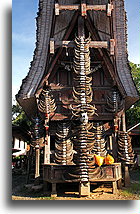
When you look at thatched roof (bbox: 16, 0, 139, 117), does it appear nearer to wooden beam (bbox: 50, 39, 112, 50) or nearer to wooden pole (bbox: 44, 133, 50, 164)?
wooden beam (bbox: 50, 39, 112, 50)

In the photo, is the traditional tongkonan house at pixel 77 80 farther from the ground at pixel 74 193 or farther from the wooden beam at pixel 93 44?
the ground at pixel 74 193

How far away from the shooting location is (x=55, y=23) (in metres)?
9.02

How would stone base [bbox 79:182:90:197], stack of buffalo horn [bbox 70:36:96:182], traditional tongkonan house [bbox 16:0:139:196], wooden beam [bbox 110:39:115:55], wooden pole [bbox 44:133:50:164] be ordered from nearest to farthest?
stack of buffalo horn [bbox 70:36:96:182] < stone base [bbox 79:182:90:197] < traditional tongkonan house [bbox 16:0:139:196] < wooden beam [bbox 110:39:115:55] < wooden pole [bbox 44:133:50:164]

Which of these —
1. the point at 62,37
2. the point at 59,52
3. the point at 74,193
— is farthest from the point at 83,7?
the point at 74,193

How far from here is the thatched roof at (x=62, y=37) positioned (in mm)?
8875

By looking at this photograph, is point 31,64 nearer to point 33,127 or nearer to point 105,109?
point 33,127

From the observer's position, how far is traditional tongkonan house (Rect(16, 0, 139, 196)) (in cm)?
805

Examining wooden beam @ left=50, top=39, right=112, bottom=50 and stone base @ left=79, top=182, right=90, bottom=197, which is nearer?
stone base @ left=79, top=182, right=90, bottom=197

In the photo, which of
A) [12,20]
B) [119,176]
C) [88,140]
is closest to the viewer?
[12,20]

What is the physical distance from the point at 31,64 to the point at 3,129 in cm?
411

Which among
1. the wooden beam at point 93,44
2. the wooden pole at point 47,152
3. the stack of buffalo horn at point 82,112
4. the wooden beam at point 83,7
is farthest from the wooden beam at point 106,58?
the wooden pole at point 47,152

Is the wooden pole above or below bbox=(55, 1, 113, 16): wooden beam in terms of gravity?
below

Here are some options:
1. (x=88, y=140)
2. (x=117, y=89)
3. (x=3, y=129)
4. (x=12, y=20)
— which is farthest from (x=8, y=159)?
(x=117, y=89)

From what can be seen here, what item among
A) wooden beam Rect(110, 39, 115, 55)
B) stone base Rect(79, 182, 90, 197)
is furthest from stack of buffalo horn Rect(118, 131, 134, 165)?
wooden beam Rect(110, 39, 115, 55)
